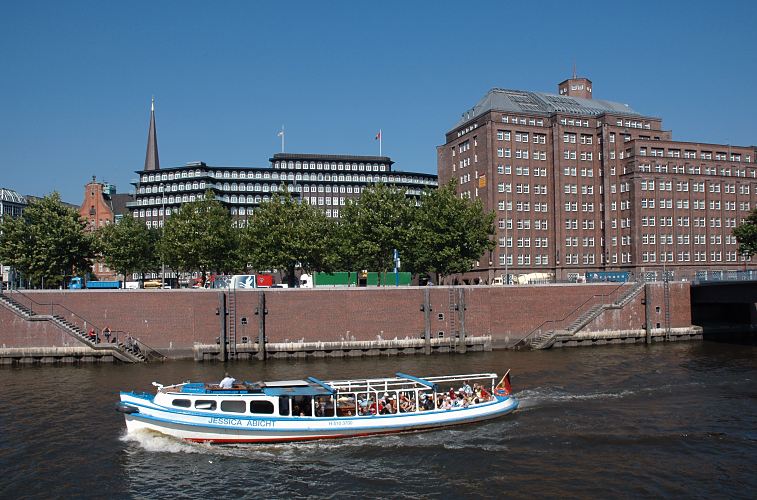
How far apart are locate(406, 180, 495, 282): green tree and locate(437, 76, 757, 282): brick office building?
17195 millimetres

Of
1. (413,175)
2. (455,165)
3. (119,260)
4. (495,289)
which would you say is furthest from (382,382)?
(413,175)

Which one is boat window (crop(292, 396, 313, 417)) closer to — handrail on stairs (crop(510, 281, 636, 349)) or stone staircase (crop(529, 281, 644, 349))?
handrail on stairs (crop(510, 281, 636, 349))

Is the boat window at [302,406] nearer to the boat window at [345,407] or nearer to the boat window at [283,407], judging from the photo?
the boat window at [283,407]

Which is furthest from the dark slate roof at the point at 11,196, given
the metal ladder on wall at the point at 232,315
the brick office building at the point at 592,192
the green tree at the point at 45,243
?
the metal ladder on wall at the point at 232,315

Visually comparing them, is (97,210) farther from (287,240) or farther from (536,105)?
(536,105)

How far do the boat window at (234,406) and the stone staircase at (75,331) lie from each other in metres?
28.4

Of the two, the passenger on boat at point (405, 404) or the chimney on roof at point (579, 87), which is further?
the chimney on roof at point (579, 87)

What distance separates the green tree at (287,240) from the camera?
3113 inches

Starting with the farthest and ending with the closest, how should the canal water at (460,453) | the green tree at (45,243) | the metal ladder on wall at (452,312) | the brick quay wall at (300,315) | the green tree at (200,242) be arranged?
the green tree at (200,242) → the green tree at (45,243) → the metal ladder on wall at (452,312) → the brick quay wall at (300,315) → the canal water at (460,453)

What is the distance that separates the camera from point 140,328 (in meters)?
63.6

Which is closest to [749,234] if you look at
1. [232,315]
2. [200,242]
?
[232,315]

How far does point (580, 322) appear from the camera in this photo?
70.9m

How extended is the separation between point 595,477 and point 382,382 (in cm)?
1461

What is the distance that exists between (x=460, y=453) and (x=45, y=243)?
62590mm
